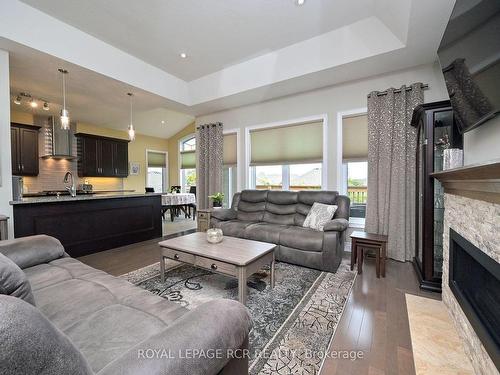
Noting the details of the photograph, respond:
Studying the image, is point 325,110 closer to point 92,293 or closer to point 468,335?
point 468,335

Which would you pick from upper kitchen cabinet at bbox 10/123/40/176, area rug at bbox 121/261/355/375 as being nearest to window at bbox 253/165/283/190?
area rug at bbox 121/261/355/375

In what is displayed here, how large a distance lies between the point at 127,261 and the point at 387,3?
4366 mm

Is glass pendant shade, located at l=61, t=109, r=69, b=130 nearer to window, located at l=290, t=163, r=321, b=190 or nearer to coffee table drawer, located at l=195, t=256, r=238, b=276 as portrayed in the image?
coffee table drawer, located at l=195, t=256, r=238, b=276

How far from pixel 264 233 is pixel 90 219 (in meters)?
2.72

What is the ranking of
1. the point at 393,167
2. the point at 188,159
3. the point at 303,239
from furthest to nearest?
the point at 188,159
the point at 393,167
the point at 303,239

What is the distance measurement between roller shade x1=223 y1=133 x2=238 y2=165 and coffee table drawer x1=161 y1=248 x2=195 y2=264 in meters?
2.96

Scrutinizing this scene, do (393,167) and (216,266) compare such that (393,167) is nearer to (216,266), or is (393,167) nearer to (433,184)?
(433,184)

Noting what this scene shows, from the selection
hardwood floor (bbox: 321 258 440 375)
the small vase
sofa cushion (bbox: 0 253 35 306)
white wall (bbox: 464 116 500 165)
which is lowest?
hardwood floor (bbox: 321 258 440 375)

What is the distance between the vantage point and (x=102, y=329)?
3.48ft

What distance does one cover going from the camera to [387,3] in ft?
7.75

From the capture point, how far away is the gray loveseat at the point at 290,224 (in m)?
2.84

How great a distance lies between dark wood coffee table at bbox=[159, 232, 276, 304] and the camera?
6.51 feet

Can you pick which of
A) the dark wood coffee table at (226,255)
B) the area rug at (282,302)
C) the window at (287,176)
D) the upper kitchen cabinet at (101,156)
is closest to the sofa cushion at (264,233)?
the area rug at (282,302)

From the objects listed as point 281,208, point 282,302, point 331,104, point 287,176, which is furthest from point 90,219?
point 331,104
